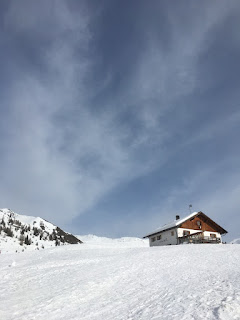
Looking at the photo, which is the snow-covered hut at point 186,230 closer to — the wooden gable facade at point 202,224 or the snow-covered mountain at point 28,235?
the wooden gable facade at point 202,224

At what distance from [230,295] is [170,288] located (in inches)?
118

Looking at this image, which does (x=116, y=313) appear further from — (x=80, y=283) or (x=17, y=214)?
(x=17, y=214)

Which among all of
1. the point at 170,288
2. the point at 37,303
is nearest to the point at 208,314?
the point at 170,288

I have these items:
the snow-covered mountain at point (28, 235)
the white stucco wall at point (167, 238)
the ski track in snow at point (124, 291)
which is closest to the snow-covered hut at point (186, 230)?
the white stucco wall at point (167, 238)

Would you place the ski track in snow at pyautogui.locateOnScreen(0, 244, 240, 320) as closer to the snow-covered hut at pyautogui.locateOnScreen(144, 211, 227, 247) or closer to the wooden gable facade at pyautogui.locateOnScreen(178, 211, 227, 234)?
the snow-covered hut at pyautogui.locateOnScreen(144, 211, 227, 247)

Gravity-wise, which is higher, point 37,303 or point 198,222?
point 198,222

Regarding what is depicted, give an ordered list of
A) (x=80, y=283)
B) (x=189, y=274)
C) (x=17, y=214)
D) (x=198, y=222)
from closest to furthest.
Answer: (x=80, y=283) < (x=189, y=274) < (x=198, y=222) < (x=17, y=214)

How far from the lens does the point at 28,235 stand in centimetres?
4275

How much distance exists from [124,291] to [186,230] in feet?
A: 113

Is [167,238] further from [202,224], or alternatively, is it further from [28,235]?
[28,235]

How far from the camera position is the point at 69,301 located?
1045cm

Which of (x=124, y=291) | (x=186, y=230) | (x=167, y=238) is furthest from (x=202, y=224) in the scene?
(x=124, y=291)

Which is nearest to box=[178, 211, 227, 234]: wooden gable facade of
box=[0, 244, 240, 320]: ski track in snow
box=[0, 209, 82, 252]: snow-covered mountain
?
box=[0, 209, 82, 252]: snow-covered mountain

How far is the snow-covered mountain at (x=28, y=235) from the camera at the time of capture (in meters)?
35.9
